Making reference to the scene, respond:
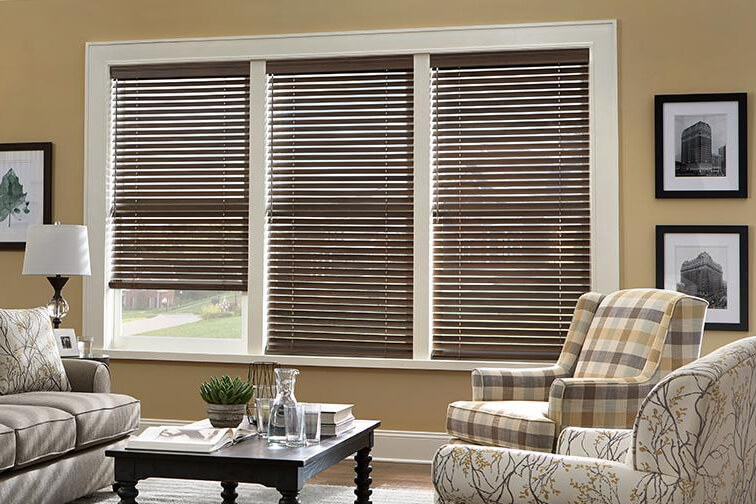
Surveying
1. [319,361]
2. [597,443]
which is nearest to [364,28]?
[319,361]

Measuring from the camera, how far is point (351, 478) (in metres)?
4.75

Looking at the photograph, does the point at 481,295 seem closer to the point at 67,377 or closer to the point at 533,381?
the point at 533,381

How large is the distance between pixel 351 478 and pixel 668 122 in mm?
2418

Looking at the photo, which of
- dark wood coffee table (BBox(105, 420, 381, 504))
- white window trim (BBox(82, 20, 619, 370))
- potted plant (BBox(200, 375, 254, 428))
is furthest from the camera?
white window trim (BBox(82, 20, 619, 370))

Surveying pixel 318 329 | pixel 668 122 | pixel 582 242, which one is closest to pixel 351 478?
pixel 318 329

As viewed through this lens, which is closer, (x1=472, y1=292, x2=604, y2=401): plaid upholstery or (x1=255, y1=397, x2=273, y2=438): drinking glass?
(x1=255, y1=397, x2=273, y2=438): drinking glass

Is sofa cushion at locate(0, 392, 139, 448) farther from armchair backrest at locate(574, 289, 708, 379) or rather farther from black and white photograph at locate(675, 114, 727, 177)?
black and white photograph at locate(675, 114, 727, 177)

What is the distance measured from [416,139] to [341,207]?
1.83 ft

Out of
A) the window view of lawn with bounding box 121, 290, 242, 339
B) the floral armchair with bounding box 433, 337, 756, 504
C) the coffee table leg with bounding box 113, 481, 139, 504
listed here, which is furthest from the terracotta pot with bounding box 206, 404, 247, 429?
the window view of lawn with bounding box 121, 290, 242, 339

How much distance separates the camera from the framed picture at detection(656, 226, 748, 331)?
190 inches

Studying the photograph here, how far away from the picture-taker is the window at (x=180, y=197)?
5.47 metres

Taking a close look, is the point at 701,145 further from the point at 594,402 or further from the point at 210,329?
the point at 210,329

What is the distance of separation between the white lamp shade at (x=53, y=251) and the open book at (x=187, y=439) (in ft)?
5.53

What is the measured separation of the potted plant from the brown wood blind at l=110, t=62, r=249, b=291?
6.28ft
